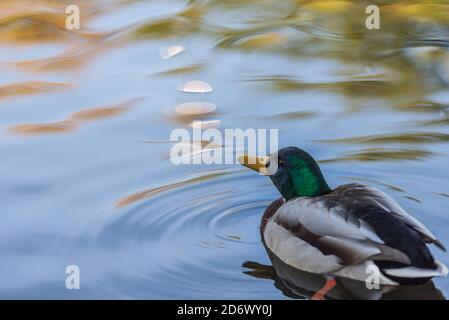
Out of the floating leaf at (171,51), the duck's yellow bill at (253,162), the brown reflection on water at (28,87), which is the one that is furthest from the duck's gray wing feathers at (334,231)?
the floating leaf at (171,51)

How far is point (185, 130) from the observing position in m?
7.33

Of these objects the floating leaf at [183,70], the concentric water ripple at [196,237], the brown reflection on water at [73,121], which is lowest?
the concentric water ripple at [196,237]

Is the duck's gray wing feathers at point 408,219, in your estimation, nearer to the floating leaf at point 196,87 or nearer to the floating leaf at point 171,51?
the floating leaf at point 196,87

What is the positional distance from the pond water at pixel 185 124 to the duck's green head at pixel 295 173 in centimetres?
25

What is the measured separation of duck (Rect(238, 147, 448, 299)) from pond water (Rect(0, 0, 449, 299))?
19 cm

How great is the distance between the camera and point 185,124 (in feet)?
24.3

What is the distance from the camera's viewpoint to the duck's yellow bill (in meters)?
6.22

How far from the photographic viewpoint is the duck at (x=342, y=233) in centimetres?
499

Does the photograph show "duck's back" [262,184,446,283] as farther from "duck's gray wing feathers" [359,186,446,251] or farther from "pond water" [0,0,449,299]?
"pond water" [0,0,449,299]

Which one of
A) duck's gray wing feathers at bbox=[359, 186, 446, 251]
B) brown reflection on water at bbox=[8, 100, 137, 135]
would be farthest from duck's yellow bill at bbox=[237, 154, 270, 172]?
brown reflection on water at bbox=[8, 100, 137, 135]

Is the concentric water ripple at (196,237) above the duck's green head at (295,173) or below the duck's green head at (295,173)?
below

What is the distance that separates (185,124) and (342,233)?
242 cm

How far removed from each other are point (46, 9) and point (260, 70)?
2481 millimetres
